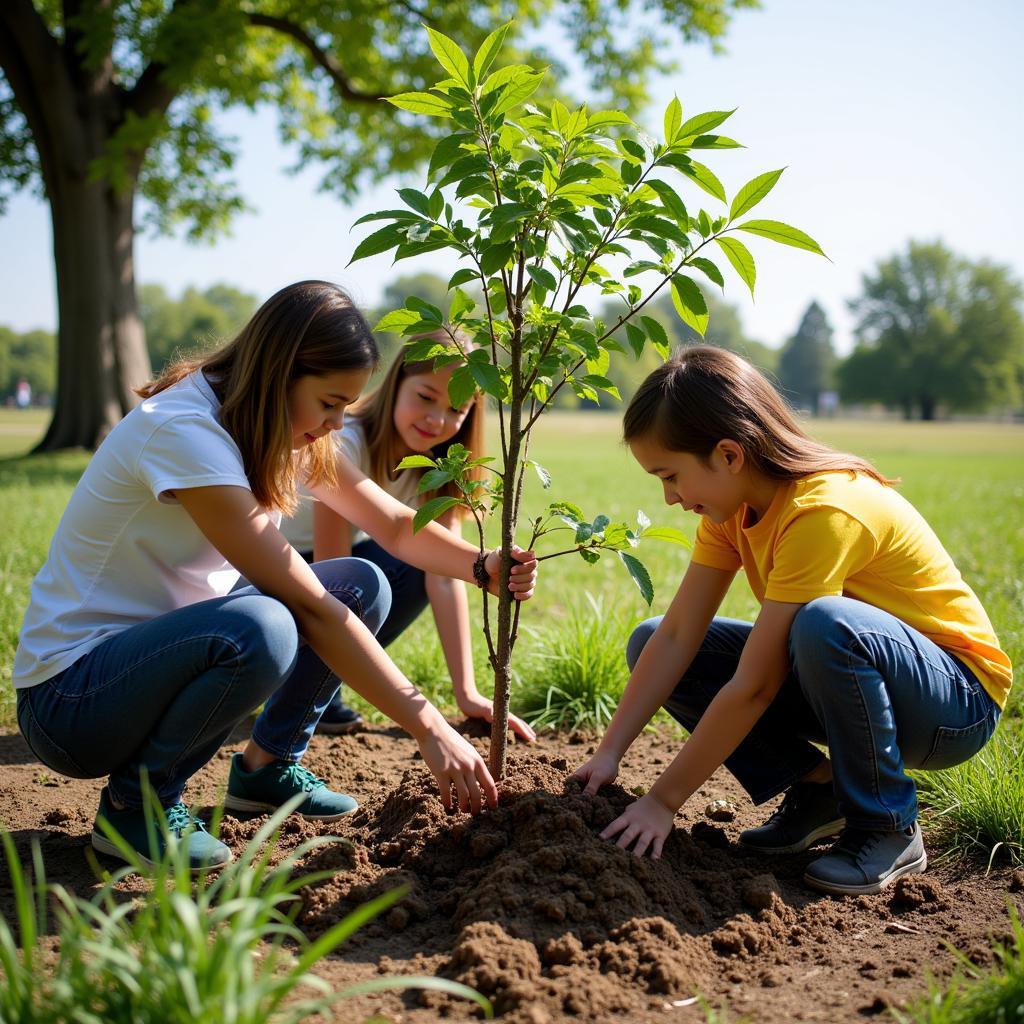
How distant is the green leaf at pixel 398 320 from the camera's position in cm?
229

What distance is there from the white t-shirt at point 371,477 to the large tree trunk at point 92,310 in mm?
10880

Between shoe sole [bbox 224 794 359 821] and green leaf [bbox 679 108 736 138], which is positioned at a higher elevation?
green leaf [bbox 679 108 736 138]

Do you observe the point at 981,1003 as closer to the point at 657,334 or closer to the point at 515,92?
the point at 657,334

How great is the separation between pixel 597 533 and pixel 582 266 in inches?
26.1

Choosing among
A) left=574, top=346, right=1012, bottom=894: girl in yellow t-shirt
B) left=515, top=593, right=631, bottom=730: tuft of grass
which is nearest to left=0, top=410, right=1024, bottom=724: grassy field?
left=515, top=593, right=631, bottom=730: tuft of grass

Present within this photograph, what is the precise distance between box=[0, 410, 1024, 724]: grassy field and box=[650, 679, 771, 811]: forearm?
783mm

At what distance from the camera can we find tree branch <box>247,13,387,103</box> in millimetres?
13742

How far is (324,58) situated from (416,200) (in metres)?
13.8

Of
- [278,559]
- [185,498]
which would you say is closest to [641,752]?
[278,559]

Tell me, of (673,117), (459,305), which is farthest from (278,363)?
(673,117)

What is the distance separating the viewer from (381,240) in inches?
82.3

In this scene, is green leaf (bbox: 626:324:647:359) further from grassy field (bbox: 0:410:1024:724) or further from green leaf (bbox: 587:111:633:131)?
green leaf (bbox: 587:111:633:131)

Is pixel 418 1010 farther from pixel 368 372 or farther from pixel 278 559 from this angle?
pixel 368 372

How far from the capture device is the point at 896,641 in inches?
94.3
